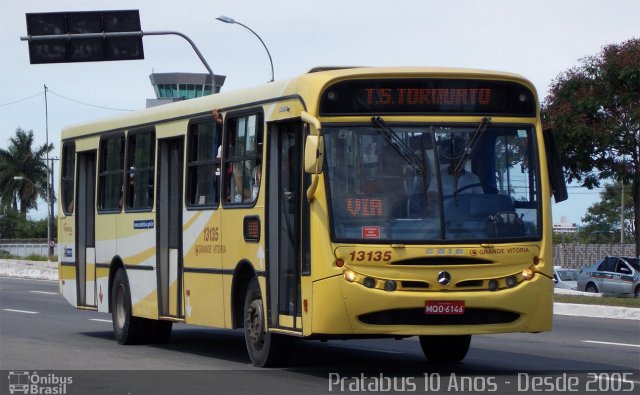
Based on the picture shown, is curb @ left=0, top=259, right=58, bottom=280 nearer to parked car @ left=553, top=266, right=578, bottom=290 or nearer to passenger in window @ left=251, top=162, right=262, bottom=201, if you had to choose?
parked car @ left=553, top=266, right=578, bottom=290

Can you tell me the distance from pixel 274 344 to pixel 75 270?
6919 millimetres

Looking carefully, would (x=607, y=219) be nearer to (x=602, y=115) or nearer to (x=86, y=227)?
(x=602, y=115)

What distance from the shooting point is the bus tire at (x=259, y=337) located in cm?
1355

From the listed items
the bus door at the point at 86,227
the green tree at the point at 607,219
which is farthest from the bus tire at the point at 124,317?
the green tree at the point at 607,219

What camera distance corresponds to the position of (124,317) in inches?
706

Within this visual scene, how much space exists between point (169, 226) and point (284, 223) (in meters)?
3.68

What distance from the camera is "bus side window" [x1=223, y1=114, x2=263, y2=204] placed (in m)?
13.8

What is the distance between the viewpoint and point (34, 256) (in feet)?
250

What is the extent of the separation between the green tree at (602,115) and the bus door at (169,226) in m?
23.3

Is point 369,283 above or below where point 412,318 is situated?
above

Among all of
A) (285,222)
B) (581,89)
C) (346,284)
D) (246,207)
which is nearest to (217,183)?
(246,207)

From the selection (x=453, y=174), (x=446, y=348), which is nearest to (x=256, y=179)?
(x=453, y=174)

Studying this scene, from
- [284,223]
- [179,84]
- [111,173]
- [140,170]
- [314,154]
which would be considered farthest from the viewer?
[179,84]

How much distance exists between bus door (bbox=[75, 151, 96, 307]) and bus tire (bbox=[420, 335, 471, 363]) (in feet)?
20.6
